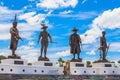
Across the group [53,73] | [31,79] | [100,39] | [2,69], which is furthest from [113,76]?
[2,69]

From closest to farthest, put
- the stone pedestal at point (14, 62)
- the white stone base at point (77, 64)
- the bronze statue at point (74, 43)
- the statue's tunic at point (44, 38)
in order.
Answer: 1. the stone pedestal at point (14, 62)
2. the statue's tunic at point (44, 38)
3. the white stone base at point (77, 64)
4. the bronze statue at point (74, 43)

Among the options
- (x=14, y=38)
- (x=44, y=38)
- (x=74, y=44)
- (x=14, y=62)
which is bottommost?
(x=14, y=62)

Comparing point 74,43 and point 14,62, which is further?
point 74,43

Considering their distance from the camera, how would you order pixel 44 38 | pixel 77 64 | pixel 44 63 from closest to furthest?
pixel 44 63 → pixel 44 38 → pixel 77 64

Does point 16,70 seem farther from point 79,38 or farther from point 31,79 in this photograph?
point 79,38

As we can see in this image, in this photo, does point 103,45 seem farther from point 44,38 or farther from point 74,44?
point 44,38

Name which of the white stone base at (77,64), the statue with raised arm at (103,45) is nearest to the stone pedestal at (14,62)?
the white stone base at (77,64)

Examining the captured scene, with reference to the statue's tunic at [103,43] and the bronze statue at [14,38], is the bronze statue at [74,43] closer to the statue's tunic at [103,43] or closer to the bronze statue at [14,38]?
the statue's tunic at [103,43]

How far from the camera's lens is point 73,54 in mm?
32562

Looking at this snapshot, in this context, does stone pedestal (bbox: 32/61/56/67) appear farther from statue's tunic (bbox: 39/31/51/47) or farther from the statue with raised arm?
the statue with raised arm

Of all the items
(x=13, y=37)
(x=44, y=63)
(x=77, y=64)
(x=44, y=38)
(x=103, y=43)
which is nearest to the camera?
(x=13, y=37)

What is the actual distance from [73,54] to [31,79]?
5.09 metres

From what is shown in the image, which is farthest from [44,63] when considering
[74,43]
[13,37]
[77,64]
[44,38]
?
[74,43]

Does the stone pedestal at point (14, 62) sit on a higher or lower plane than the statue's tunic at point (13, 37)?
lower
